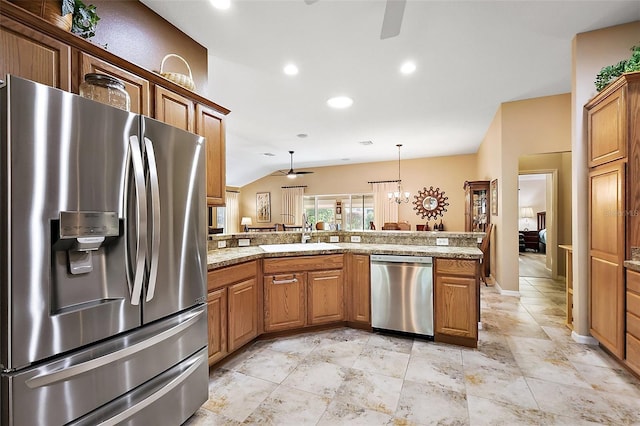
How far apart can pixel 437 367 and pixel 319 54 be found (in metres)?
2.91

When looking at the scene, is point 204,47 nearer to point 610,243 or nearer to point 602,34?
point 602,34

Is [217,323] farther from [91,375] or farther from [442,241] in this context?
[442,241]

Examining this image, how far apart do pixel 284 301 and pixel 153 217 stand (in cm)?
172

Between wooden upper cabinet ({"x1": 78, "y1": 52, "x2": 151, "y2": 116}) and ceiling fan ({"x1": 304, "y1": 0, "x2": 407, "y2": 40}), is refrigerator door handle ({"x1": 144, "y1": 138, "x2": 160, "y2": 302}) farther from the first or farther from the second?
ceiling fan ({"x1": 304, "y1": 0, "x2": 407, "y2": 40})

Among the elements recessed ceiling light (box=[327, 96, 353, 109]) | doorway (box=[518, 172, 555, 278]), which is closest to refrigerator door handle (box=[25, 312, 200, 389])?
recessed ceiling light (box=[327, 96, 353, 109])

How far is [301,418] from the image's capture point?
1646 millimetres

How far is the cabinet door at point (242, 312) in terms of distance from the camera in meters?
2.28

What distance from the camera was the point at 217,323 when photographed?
2131 mm

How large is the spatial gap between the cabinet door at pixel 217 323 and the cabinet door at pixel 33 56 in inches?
58.8

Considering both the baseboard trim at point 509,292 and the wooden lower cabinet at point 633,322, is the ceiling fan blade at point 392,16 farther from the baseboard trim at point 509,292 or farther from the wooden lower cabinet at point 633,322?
the baseboard trim at point 509,292

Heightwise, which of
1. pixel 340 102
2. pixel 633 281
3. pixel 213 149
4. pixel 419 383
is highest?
pixel 340 102

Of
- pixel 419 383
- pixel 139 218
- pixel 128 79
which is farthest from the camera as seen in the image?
pixel 419 383

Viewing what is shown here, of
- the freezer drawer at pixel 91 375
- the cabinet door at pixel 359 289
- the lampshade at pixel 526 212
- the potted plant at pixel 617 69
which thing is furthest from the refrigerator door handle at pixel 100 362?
the lampshade at pixel 526 212

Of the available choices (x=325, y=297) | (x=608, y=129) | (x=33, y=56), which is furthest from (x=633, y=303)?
(x=33, y=56)
